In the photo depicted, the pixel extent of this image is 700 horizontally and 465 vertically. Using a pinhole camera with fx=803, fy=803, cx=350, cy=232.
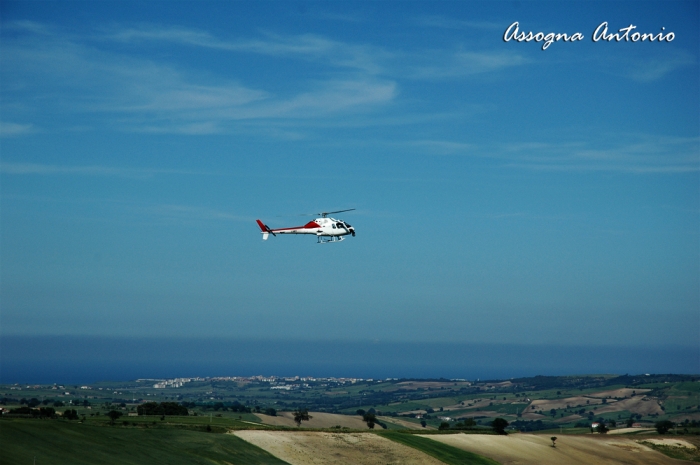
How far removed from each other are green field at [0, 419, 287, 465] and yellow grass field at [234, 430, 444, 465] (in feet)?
9.63

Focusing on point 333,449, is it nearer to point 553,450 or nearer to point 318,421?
point 553,450

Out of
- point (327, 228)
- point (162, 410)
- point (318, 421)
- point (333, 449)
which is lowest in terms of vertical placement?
point (318, 421)

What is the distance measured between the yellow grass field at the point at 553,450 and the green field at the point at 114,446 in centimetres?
3505

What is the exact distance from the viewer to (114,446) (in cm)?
7012

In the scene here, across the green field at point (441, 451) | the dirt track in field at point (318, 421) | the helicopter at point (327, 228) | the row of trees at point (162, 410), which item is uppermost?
the helicopter at point (327, 228)

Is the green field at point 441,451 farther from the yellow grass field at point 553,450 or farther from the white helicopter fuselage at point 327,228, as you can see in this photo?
the white helicopter fuselage at point 327,228

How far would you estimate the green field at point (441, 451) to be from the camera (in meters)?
95.5

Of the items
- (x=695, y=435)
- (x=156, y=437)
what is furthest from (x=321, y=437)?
(x=695, y=435)

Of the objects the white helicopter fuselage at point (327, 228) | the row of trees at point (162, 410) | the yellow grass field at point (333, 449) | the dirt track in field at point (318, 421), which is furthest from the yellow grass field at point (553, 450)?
the dirt track in field at point (318, 421)

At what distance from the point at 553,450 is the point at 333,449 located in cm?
3584

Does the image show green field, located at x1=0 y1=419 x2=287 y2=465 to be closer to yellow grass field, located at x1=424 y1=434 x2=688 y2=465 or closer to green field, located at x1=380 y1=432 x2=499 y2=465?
green field, located at x1=380 y1=432 x2=499 y2=465

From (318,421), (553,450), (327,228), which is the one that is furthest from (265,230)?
(318,421)

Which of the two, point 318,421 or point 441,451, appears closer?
point 441,451

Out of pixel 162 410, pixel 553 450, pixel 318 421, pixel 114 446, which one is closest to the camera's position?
pixel 114 446
